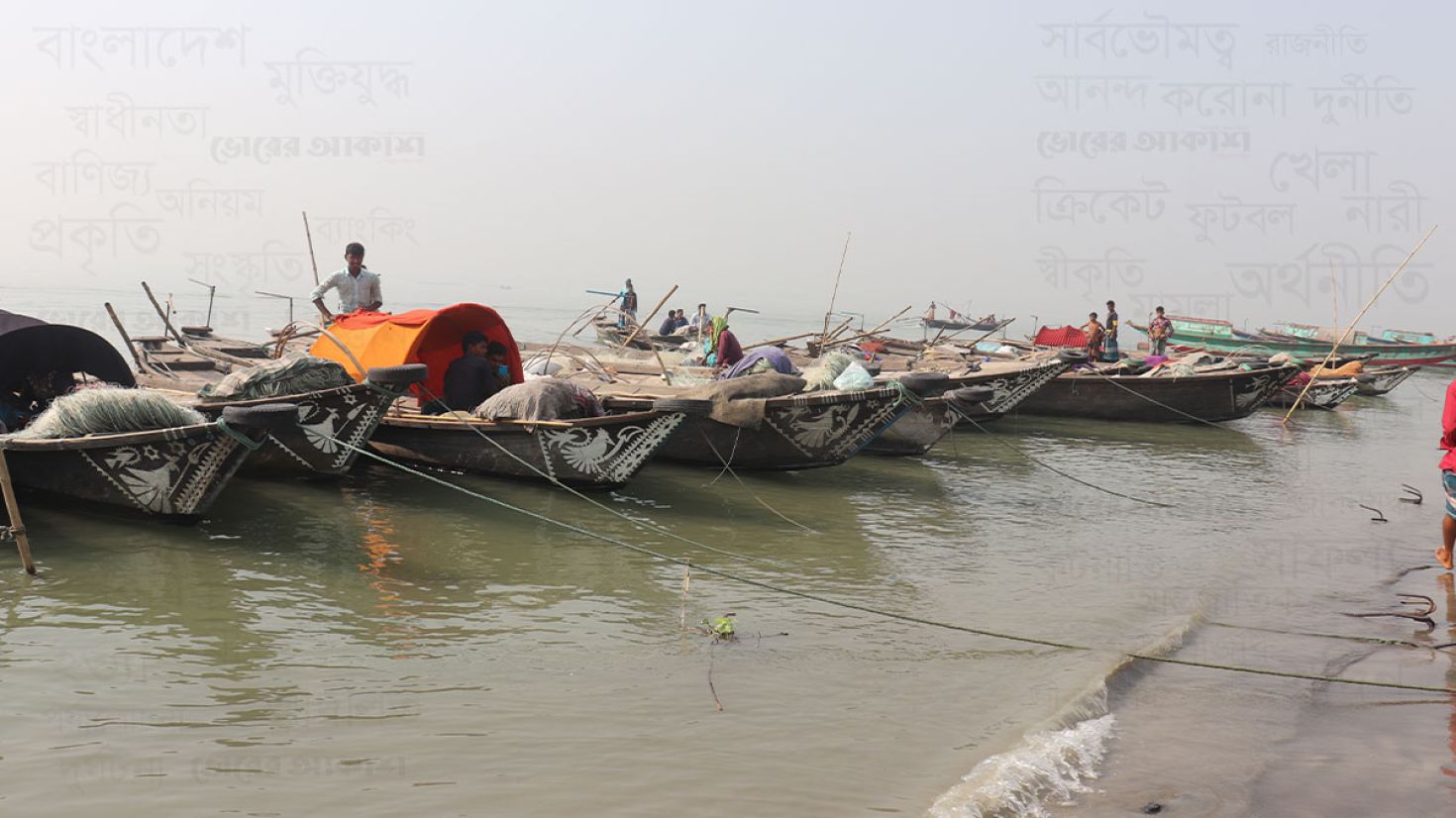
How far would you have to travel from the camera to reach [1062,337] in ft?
83.5

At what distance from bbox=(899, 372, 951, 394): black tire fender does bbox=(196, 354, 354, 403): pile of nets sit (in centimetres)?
496

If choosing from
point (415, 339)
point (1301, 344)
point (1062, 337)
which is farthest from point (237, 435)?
point (1301, 344)

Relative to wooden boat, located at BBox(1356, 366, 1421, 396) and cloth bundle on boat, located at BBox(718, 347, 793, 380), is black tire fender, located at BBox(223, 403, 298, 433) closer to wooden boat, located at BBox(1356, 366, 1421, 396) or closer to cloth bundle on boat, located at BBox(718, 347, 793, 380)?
cloth bundle on boat, located at BBox(718, 347, 793, 380)

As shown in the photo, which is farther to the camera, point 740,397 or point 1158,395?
point 1158,395

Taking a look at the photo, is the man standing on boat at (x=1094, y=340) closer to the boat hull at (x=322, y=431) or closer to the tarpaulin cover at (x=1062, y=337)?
the tarpaulin cover at (x=1062, y=337)

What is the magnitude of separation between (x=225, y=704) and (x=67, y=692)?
2.30ft

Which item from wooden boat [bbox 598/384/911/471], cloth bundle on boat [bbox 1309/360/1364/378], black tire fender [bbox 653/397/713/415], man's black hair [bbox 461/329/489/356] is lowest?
cloth bundle on boat [bbox 1309/360/1364/378]

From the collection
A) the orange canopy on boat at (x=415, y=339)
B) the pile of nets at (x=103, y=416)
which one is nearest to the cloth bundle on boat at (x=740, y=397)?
the orange canopy on boat at (x=415, y=339)

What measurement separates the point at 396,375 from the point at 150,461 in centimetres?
180

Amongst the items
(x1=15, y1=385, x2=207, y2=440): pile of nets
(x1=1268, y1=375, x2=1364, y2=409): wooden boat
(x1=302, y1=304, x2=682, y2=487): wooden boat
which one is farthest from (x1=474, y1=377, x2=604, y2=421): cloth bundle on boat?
(x1=1268, y1=375, x2=1364, y2=409): wooden boat

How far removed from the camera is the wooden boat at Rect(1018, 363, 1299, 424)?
58.5ft

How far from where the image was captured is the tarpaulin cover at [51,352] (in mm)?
8336

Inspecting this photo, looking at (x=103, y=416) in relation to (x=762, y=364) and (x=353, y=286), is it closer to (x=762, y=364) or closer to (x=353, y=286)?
(x=353, y=286)

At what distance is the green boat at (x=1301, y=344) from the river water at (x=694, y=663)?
21.7 meters
